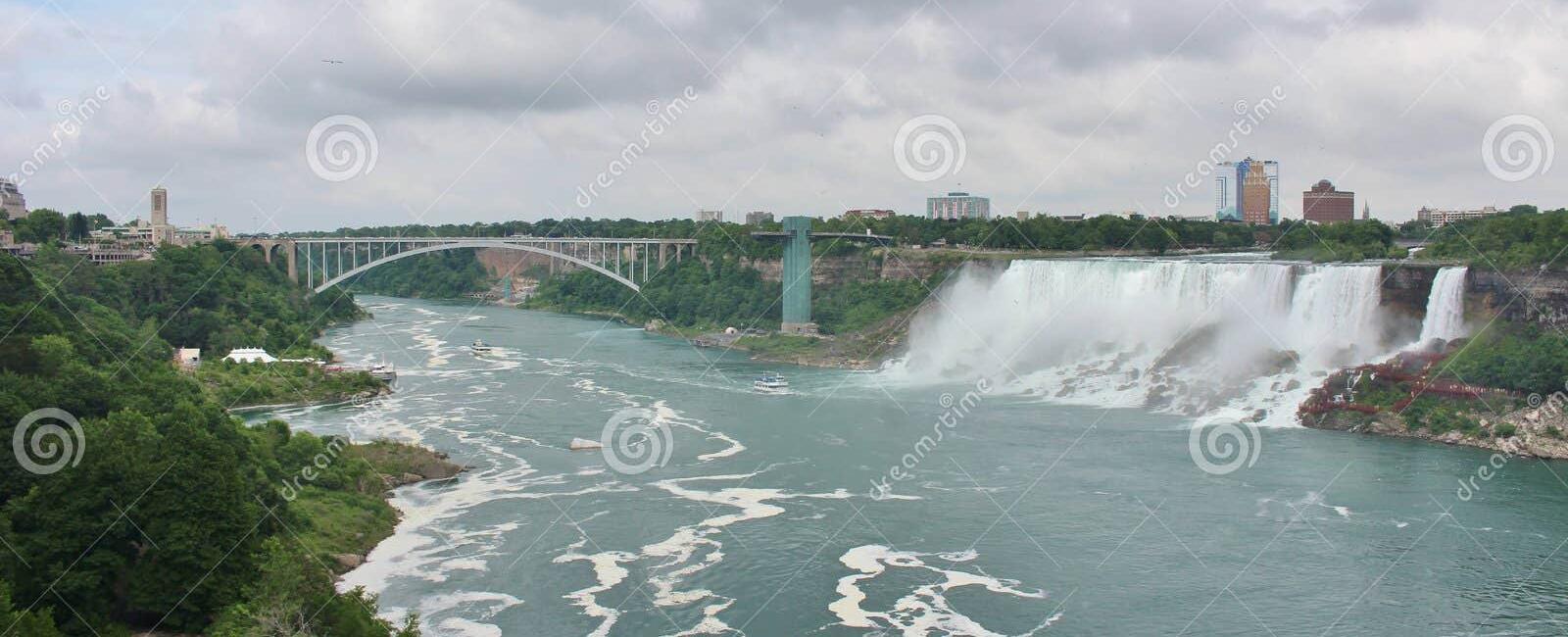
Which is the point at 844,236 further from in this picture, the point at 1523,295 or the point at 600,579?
the point at 600,579

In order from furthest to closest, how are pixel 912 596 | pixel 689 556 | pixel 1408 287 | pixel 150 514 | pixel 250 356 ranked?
pixel 250 356
pixel 1408 287
pixel 689 556
pixel 912 596
pixel 150 514

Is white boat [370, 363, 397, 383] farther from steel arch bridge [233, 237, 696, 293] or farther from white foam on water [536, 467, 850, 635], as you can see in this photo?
steel arch bridge [233, 237, 696, 293]

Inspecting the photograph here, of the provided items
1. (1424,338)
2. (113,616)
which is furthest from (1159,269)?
(113,616)

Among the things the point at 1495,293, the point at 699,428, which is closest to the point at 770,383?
the point at 699,428

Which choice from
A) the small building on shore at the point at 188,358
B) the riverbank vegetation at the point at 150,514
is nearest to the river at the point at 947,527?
the riverbank vegetation at the point at 150,514

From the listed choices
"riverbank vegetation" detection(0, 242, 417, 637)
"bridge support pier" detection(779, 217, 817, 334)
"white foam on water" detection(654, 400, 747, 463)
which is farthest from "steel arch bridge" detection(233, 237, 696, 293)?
"riverbank vegetation" detection(0, 242, 417, 637)

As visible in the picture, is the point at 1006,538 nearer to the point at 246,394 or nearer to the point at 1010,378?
the point at 1010,378
